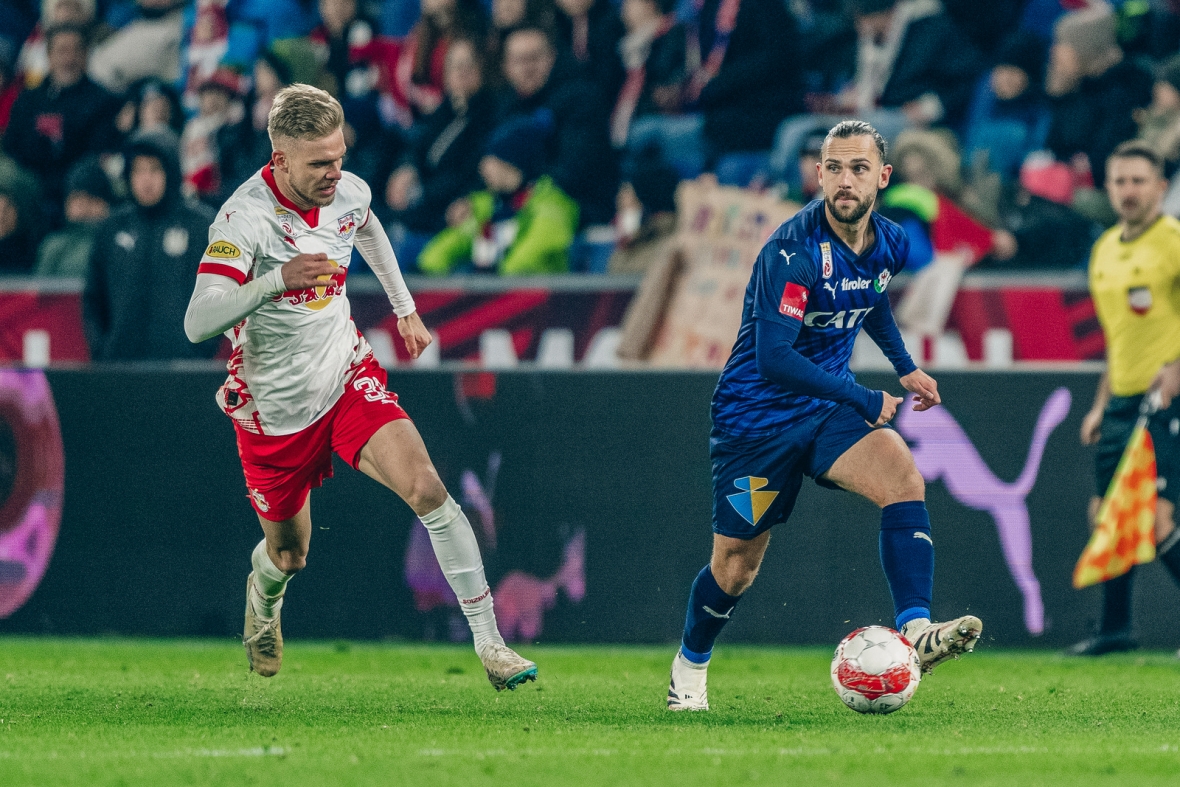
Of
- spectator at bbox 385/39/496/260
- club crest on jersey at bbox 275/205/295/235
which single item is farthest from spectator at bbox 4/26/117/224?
club crest on jersey at bbox 275/205/295/235

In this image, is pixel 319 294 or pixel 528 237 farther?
pixel 528 237

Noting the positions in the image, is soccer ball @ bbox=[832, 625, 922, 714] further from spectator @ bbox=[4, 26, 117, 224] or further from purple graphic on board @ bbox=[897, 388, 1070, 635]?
spectator @ bbox=[4, 26, 117, 224]

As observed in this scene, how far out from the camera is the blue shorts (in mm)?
6184

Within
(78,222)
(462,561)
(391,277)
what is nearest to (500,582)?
(391,277)

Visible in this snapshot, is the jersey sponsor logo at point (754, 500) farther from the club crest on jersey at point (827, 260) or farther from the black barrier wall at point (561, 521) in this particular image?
the black barrier wall at point (561, 521)

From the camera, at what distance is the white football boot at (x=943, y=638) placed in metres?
5.58

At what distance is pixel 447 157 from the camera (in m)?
12.8

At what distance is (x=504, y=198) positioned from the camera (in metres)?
12.1

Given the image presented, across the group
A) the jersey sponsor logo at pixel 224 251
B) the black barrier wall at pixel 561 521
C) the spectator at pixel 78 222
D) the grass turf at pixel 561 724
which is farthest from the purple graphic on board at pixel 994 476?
the spectator at pixel 78 222

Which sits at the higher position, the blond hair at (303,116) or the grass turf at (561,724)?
the blond hair at (303,116)

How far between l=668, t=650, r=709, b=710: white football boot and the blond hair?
2.32 meters

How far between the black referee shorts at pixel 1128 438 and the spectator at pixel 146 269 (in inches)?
219

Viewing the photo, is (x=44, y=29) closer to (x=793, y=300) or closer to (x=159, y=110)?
(x=159, y=110)

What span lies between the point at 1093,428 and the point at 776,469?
339 cm
